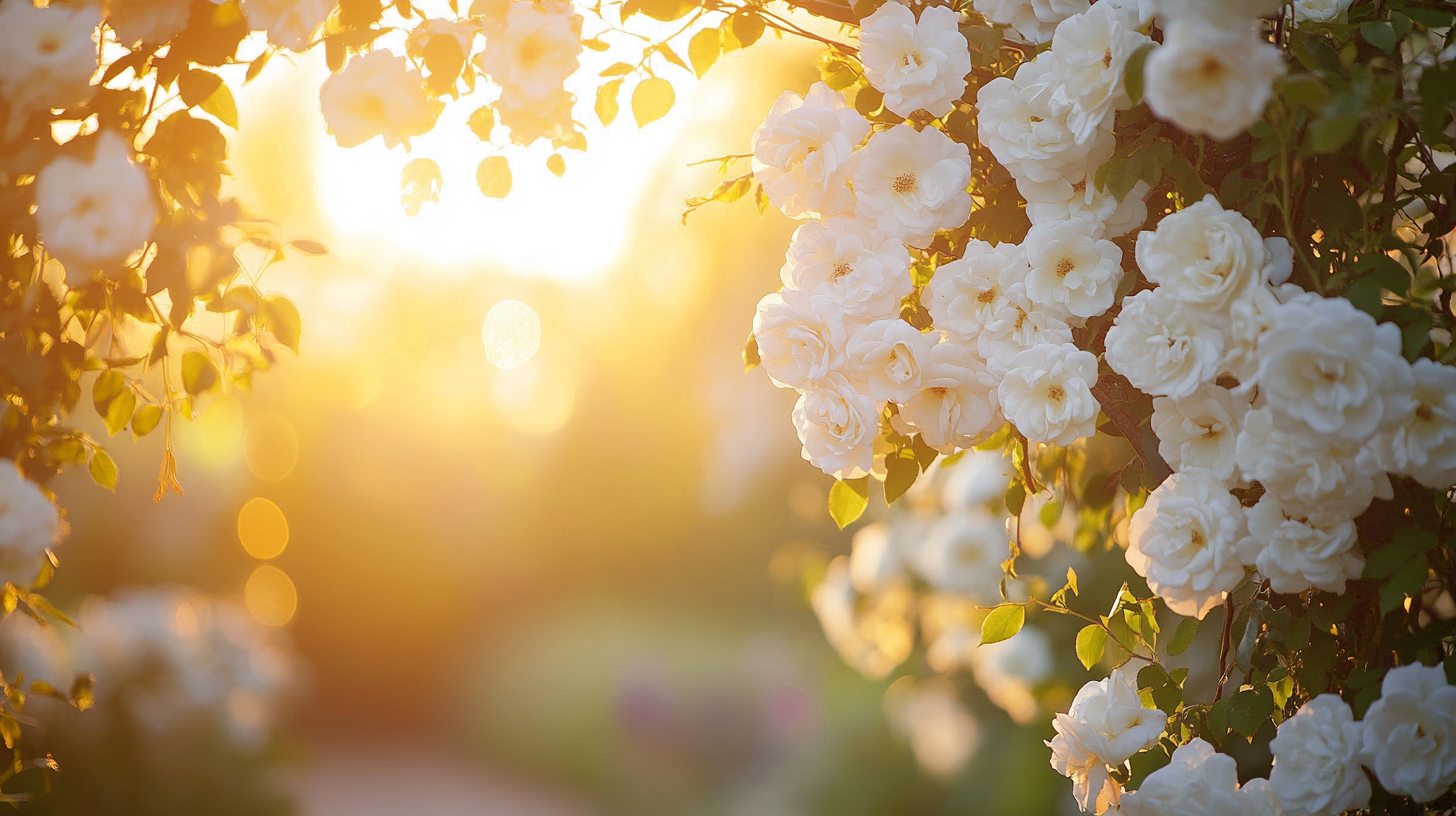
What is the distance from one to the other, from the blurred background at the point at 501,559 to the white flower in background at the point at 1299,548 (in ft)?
6.12

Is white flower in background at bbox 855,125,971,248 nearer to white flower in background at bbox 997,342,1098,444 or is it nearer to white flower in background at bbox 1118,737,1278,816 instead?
white flower in background at bbox 997,342,1098,444

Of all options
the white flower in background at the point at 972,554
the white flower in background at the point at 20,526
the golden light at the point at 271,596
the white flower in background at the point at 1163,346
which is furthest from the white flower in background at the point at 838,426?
the golden light at the point at 271,596

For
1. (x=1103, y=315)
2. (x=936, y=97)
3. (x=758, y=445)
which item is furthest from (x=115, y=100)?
(x=758, y=445)

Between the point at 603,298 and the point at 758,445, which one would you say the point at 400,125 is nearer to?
the point at 758,445

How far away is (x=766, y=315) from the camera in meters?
0.98

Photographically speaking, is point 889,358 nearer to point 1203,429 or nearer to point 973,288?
point 973,288

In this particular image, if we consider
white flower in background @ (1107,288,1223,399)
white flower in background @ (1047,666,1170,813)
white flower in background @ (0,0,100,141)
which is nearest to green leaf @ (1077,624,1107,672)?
white flower in background @ (1047,666,1170,813)

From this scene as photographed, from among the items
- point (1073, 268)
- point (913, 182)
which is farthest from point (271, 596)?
point (1073, 268)

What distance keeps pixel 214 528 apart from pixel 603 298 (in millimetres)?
4099

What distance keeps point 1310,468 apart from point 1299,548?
0.32 ft

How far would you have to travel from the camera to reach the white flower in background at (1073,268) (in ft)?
2.90

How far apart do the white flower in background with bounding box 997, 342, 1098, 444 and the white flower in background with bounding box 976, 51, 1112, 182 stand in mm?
189

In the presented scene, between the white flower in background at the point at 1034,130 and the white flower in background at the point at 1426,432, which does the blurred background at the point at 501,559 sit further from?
the white flower in background at the point at 1426,432

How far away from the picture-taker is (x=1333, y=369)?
2.30 feet
